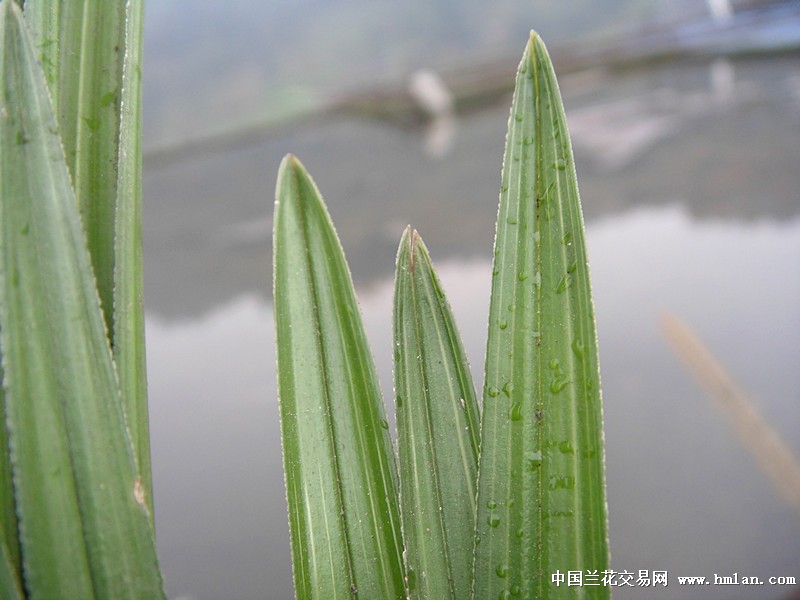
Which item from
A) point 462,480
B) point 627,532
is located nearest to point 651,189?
point 627,532

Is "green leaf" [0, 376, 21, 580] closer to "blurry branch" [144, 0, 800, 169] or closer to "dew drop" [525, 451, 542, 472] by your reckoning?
"dew drop" [525, 451, 542, 472]

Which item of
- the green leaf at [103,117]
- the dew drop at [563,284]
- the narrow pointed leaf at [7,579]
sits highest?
the green leaf at [103,117]

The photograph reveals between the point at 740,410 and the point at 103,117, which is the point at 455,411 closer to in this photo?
the point at 103,117

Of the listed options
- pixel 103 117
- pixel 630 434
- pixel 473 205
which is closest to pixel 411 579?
pixel 103 117

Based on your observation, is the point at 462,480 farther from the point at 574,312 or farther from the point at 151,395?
the point at 151,395

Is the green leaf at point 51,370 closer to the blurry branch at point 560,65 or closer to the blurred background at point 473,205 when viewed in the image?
the blurred background at point 473,205

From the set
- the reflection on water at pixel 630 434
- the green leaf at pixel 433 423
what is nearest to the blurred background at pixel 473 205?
the reflection on water at pixel 630 434

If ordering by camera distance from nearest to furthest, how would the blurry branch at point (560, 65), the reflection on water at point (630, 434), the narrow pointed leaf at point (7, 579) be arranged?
the narrow pointed leaf at point (7, 579) < the reflection on water at point (630, 434) < the blurry branch at point (560, 65)
